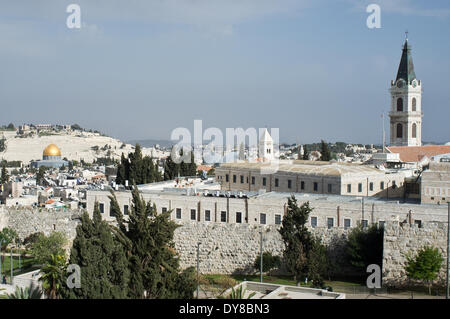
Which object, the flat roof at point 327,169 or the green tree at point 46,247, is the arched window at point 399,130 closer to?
the flat roof at point 327,169

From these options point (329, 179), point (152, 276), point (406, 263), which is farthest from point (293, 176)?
point (152, 276)

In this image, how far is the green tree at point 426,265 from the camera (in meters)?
24.0

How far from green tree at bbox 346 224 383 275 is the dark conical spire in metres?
46.6

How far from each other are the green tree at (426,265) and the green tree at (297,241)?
4567 mm

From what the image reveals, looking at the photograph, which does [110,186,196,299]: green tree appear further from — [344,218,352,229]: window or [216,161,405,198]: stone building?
[216,161,405,198]: stone building

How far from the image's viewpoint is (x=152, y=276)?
826 inches

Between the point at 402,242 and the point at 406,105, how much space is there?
4719 cm

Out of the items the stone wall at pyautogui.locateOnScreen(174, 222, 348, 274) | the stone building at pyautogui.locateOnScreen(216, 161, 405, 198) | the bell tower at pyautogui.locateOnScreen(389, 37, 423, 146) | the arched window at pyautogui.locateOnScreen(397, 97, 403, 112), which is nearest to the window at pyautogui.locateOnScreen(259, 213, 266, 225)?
the stone wall at pyautogui.locateOnScreen(174, 222, 348, 274)

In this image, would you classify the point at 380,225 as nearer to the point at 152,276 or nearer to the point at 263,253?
the point at 263,253

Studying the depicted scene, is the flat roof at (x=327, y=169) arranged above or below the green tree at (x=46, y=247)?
above

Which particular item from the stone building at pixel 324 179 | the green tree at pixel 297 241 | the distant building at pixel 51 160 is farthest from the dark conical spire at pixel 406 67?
the distant building at pixel 51 160

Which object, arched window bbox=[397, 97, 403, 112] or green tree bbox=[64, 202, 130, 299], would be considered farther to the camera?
arched window bbox=[397, 97, 403, 112]

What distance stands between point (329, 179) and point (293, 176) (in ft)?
11.2

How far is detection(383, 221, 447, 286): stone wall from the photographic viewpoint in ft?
83.1
